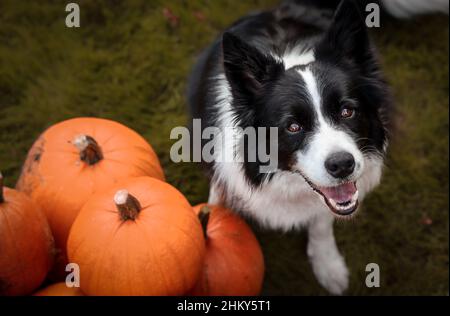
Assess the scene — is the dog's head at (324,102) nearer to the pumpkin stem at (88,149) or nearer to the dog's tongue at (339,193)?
the dog's tongue at (339,193)

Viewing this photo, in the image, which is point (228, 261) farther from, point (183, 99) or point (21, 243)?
point (183, 99)

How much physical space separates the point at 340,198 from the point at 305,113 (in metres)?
0.44

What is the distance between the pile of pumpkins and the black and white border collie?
29 cm

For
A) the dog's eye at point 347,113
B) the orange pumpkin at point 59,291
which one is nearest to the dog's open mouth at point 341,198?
the dog's eye at point 347,113

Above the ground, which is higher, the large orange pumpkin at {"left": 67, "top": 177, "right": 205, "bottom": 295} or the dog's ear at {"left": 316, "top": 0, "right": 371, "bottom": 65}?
the dog's ear at {"left": 316, "top": 0, "right": 371, "bottom": 65}

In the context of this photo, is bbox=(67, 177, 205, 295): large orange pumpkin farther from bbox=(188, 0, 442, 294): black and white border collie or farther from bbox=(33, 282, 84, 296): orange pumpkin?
bbox=(188, 0, 442, 294): black and white border collie

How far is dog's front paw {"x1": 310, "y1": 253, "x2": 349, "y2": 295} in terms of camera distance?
299cm

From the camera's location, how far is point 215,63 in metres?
2.76

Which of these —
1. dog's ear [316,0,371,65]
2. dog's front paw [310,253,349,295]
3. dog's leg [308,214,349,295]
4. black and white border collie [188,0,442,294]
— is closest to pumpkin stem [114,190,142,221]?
black and white border collie [188,0,442,294]

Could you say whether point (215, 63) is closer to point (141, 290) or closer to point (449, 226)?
point (141, 290)

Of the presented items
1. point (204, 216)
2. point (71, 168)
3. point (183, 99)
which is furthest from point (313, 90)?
point (183, 99)

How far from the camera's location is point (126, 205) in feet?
6.95

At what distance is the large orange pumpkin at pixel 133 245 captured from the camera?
2154 millimetres

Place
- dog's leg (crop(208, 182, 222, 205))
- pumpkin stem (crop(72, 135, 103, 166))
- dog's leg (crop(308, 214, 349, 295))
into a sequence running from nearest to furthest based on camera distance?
pumpkin stem (crop(72, 135, 103, 166)), dog's leg (crop(208, 182, 222, 205)), dog's leg (crop(308, 214, 349, 295))
